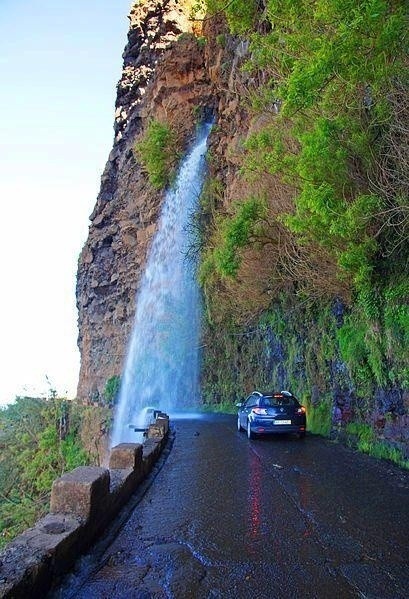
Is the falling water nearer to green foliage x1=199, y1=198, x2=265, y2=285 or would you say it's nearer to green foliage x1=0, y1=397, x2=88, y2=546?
green foliage x1=0, y1=397, x2=88, y2=546

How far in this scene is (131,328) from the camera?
3569cm

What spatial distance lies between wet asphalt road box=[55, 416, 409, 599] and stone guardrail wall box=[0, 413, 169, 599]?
0.75 feet

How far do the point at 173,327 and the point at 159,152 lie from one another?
12.3 metres

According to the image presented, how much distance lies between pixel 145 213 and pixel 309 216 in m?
28.2

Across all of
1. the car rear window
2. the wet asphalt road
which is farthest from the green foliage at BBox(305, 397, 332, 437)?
the wet asphalt road

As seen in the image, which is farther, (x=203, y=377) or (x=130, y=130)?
(x=130, y=130)

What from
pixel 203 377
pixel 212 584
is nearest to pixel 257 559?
pixel 212 584

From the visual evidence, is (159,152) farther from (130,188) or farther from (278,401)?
(278,401)

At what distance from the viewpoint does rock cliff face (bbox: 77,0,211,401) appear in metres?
34.8

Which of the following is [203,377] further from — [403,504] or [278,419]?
[403,504]

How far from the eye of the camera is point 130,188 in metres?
39.0

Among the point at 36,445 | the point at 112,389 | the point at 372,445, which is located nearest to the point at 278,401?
the point at 372,445

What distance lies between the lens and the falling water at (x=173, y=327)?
102 feet

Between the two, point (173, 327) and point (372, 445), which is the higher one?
point (173, 327)
